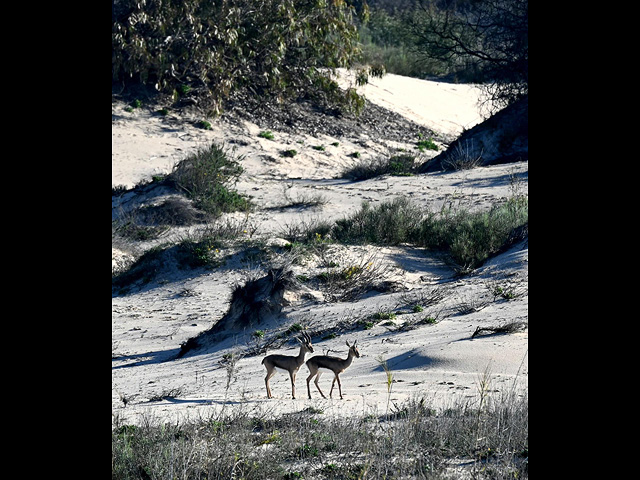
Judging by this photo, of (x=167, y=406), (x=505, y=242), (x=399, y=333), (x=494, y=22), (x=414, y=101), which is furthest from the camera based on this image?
(x=414, y=101)

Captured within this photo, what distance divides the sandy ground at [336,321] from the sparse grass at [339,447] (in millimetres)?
283

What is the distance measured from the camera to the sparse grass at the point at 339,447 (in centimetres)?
349

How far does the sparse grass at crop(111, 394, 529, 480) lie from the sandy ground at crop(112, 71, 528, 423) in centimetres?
28

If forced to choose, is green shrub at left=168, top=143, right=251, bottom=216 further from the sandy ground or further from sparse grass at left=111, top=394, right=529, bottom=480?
sparse grass at left=111, top=394, right=529, bottom=480

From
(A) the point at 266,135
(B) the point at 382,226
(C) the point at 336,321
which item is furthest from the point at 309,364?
(A) the point at 266,135

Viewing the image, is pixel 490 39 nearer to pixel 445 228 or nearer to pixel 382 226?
pixel 445 228

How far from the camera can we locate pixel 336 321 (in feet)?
26.3

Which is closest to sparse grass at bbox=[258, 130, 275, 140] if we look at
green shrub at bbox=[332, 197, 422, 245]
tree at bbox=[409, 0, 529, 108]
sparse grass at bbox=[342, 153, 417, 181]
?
sparse grass at bbox=[342, 153, 417, 181]

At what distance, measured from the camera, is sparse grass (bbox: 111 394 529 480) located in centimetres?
349

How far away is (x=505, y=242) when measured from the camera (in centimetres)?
1046
